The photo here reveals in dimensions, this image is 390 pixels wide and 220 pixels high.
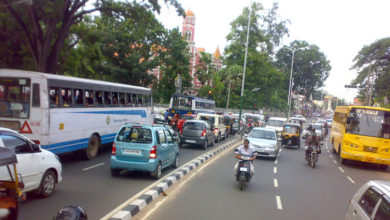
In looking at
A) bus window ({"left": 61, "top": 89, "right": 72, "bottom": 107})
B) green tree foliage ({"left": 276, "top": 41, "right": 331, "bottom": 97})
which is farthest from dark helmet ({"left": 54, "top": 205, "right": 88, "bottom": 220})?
green tree foliage ({"left": 276, "top": 41, "right": 331, "bottom": 97})

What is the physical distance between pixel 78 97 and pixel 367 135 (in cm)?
1405

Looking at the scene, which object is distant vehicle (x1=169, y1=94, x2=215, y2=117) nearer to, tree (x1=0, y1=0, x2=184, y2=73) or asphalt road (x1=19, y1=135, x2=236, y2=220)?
tree (x1=0, y1=0, x2=184, y2=73)

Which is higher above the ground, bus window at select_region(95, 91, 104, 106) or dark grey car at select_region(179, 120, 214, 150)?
bus window at select_region(95, 91, 104, 106)

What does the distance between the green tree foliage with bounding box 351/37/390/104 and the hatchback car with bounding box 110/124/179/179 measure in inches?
1396

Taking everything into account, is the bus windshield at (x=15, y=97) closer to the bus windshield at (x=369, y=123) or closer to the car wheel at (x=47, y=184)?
the car wheel at (x=47, y=184)

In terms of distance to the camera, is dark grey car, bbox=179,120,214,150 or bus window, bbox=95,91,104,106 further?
dark grey car, bbox=179,120,214,150

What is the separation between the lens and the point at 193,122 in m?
19.9

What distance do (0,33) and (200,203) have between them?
51.5ft

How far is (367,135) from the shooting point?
17.2 m

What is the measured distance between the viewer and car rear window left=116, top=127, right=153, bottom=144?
409 inches

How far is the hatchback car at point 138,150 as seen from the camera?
33.3 ft

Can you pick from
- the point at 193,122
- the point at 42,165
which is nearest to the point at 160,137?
the point at 42,165

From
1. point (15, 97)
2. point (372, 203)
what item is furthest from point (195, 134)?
point (372, 203)

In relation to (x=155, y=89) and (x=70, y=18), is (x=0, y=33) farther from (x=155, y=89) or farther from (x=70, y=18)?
(x=155, y=89)
